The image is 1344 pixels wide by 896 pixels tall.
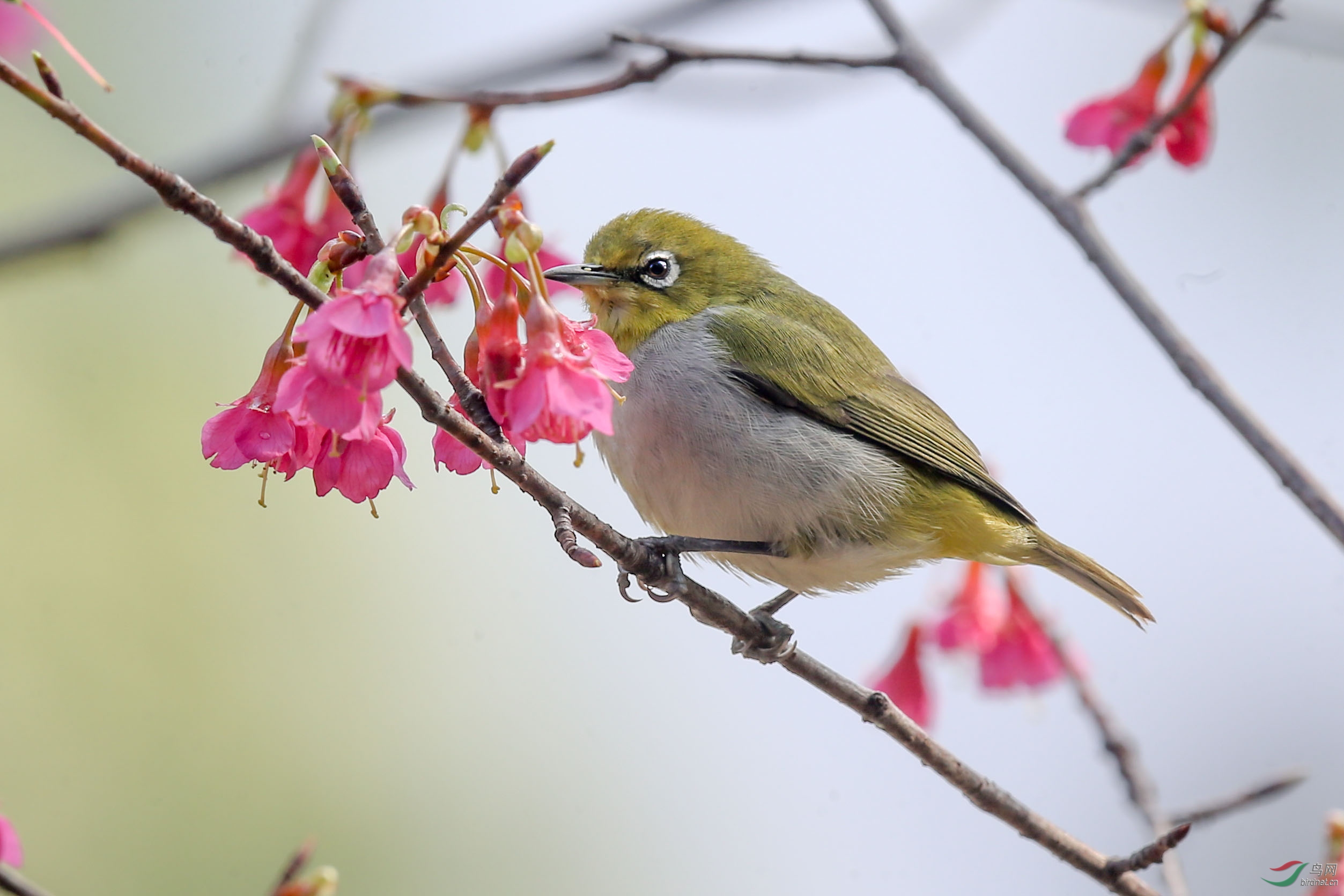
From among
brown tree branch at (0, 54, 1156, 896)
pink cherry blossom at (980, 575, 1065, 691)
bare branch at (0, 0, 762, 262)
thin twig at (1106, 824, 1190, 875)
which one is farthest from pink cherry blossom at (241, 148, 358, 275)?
pink cherry blossom at (980, 575, 1065, 691)

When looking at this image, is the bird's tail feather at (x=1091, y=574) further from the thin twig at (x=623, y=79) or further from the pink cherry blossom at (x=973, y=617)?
the thin twig at (x=623, y=79)

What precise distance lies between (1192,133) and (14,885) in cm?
377

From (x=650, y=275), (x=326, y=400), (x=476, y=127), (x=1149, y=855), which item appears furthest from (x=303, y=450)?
(x=1149, y=855)

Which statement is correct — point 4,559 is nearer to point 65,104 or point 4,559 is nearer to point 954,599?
point 954,599

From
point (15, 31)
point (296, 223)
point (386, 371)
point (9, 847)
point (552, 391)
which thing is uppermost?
point (15, 31)

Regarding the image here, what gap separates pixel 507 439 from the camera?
2.03 m

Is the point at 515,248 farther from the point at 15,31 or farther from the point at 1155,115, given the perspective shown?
the point at 1155,115

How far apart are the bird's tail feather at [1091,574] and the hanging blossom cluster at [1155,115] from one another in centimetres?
133

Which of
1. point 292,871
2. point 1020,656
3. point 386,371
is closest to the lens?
point 386,371

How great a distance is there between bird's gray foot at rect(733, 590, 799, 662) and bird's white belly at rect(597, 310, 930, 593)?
0.35 meters

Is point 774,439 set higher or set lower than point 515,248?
higher

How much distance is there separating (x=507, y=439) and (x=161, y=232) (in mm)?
1993

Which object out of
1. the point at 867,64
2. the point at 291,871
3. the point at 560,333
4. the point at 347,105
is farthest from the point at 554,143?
the point at 867,64

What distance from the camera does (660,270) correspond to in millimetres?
3805
